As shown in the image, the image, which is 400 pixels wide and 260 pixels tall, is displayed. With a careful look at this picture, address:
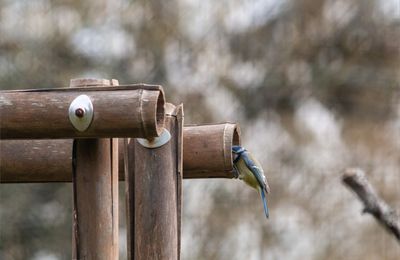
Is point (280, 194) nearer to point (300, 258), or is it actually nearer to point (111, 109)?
point (300, 258)

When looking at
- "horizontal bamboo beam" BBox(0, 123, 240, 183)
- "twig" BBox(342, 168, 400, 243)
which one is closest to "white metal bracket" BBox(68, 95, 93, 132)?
"horizontal bamboo beam" BBox(0, 123, 240, 183)

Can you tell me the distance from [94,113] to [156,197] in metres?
0.35

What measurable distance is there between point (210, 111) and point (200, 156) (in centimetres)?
458

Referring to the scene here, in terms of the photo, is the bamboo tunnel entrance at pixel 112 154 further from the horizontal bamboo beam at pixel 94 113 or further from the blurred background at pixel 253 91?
the blurred background at pixel 253 91

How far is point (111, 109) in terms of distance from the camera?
2.10 meters

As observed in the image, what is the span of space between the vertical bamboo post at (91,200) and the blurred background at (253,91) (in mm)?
4210

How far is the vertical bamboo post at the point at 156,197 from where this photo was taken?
2.34 meters

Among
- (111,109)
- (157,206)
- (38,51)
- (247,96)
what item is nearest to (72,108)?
(111,109)

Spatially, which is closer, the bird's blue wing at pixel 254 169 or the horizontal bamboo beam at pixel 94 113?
the horizontal bamboo beam at pixel 94 113

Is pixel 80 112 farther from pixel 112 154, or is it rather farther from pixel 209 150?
pixel 209 150

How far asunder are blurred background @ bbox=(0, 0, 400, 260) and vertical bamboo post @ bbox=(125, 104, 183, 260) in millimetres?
4165

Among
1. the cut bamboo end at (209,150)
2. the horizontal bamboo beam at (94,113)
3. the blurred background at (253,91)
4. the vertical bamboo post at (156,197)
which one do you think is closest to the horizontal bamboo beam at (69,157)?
the cut bamboo end at (209,150)

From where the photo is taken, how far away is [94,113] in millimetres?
2100

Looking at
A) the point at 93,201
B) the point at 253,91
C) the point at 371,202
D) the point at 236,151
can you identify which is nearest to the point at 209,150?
the point at 236,151
